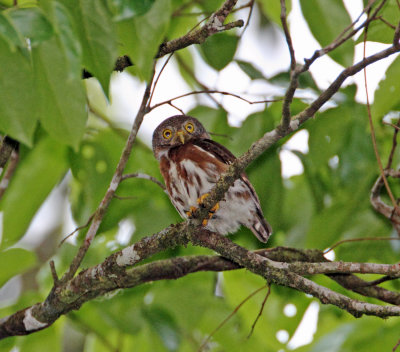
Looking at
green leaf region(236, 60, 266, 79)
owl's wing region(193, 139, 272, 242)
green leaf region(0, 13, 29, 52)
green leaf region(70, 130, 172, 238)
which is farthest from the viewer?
owl's wing region(193, 139, 272, 242)

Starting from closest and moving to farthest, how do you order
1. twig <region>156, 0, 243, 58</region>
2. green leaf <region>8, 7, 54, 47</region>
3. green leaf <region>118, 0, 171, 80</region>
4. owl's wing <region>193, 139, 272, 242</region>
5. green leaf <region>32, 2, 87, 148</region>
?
1. green leaf <region>8, 7, 54, 47</region>
2. green leaf <region>118, 0, 171, 80</region>
3. green leaf <region>32, 2, 87, 148</region>
4. twig <region>156, 0, 243, 58</region>
5. owl's wing <region>193, 139, 272, 242</region>

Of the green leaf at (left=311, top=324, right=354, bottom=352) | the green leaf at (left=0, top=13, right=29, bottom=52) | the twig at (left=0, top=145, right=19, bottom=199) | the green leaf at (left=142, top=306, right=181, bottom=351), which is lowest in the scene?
the green leaf at (left=142, top=306, right=181, bottom=351)

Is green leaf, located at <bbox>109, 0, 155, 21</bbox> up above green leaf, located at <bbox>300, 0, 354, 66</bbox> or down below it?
above

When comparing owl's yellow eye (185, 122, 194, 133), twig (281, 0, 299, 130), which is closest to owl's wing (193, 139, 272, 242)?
owl's yellow eye (185, 122, 194, 133)

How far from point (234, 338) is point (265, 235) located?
3.10 ft

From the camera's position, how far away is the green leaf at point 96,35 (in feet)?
7.49

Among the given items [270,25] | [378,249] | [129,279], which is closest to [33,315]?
[129,279]

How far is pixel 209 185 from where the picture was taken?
12.9ft

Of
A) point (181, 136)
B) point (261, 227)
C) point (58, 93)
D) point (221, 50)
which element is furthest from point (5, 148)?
point (261, 227)

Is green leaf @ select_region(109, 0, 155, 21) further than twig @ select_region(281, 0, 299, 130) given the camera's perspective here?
No

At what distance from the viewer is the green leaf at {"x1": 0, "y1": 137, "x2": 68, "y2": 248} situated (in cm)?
370

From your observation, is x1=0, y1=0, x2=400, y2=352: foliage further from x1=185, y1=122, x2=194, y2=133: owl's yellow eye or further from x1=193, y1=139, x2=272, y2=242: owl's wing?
x1=185, y1=122, x2=194, y2=133: owl's yellow eye

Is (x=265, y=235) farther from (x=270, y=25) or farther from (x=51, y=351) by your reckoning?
(x=270, y=25)

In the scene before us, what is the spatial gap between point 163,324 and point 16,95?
2.59 metres
